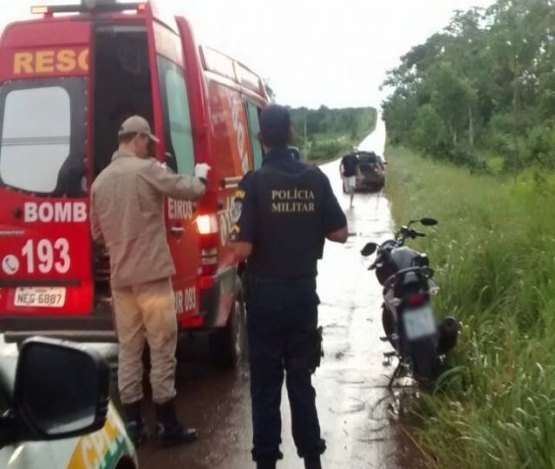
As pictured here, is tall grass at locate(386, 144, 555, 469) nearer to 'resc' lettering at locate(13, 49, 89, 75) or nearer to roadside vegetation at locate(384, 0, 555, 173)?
'resc' lettering at locate(13, 49, 89, 75)

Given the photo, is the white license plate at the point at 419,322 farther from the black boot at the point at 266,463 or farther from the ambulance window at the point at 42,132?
the ambulance window at the point at 42,132

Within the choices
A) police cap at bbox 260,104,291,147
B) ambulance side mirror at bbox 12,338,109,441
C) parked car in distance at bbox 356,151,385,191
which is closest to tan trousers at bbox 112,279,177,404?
police cap at bbox 260,104,291,147

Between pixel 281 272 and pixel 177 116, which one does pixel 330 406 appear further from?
pixel 177 116

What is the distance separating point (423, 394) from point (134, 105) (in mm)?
3489

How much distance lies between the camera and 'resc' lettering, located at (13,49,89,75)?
5.97 m

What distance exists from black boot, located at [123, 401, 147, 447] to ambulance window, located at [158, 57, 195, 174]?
1551 millimetres

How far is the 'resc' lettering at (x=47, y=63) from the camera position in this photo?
597 cm

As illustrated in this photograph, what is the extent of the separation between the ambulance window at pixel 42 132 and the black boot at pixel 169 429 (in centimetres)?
155

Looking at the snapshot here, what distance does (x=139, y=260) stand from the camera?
524 centimetres

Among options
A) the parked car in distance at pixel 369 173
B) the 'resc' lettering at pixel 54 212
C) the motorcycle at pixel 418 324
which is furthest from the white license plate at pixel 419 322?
the parked car in distance at pixel 369 173

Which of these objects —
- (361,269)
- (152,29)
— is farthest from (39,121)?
(361,269)

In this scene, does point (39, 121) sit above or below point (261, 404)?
above

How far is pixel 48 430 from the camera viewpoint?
193cm

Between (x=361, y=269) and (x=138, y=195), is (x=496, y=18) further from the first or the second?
(x=138, y=195)
